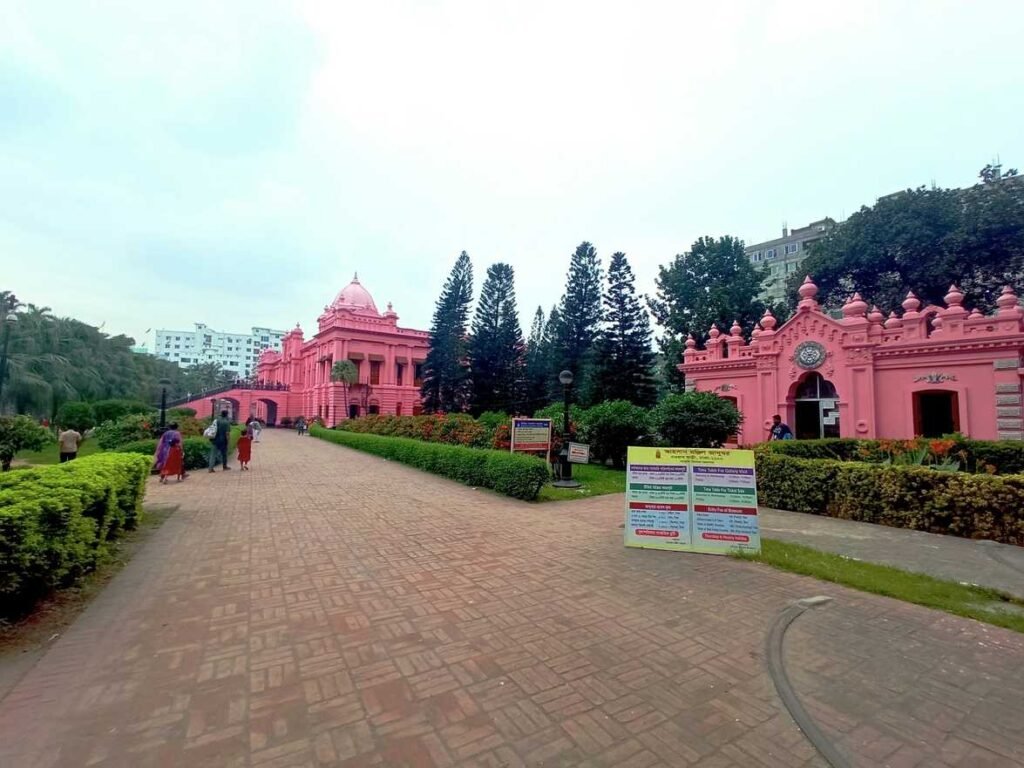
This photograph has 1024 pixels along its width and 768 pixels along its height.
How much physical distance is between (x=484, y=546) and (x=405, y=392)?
3922 cm

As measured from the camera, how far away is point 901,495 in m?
6.79

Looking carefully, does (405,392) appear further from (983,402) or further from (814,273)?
(983,402)

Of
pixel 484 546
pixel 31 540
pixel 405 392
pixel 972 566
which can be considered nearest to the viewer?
pixel 31 540

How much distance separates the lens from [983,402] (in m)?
12.5

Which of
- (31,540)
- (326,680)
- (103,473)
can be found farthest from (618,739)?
(103,473)

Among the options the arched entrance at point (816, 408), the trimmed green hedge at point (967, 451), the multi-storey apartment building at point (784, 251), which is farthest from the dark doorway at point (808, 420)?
the multi-storey apartment building at point (784, 251)

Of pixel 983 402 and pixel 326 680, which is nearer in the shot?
pixel 326 680

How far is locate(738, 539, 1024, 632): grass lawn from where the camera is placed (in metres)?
3.85

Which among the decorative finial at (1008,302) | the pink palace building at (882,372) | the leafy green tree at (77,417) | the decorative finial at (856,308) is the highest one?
the decorative finial at (856,308)

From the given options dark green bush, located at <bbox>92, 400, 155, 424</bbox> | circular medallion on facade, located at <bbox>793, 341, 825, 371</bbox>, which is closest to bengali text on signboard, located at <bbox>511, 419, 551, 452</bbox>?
circular medallion on facade, located at <bbox>793, 341, 825, 371</bbox>

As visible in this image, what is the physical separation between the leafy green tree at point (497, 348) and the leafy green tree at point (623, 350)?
6.51 m

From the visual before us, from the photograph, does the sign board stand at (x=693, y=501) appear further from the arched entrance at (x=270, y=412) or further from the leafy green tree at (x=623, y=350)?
the arched entrance at (x=270, y=412)

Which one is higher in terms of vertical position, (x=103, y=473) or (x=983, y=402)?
(x=983, y=402)

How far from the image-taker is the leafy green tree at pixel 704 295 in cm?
2541
